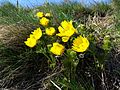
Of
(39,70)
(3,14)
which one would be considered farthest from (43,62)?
(3,14)

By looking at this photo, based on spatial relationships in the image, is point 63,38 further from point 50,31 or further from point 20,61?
point 20,61

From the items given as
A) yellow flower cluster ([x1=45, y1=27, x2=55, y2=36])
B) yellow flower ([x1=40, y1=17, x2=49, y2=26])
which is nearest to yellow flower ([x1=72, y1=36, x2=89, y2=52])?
yellow flower cluster ([x1=45, y1=27, x2=55, y2=36])

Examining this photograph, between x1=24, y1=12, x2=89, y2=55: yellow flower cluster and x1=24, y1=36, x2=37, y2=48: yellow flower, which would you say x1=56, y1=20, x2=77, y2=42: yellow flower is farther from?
x1=24, y1=36, x2=37, y2=48: yellow flower

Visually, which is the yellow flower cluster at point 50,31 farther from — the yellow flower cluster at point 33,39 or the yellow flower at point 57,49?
the yellow flower at point 57,49

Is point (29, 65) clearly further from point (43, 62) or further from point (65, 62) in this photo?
point (65, 62)

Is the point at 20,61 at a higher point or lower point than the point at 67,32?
lower

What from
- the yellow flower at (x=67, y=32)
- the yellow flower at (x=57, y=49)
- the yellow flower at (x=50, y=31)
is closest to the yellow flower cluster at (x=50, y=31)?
the yellow flower at (x=50, y=31)

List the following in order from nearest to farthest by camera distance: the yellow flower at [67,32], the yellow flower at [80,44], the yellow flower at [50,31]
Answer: the yellow flower at [80,44]
the yellow flower at [67,32]
the yellow flower at [50,31]

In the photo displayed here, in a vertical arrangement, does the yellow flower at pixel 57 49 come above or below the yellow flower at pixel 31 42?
below

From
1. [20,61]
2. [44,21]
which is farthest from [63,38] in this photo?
[20,61]
